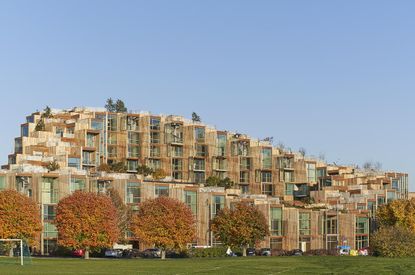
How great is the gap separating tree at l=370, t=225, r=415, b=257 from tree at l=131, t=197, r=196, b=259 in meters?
32.6

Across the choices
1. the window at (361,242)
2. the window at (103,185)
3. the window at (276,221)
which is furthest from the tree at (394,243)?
the window at (361,242)

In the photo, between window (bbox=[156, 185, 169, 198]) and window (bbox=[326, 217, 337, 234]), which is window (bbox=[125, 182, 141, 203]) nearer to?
window (bbox=[156, 185, 169, 198])

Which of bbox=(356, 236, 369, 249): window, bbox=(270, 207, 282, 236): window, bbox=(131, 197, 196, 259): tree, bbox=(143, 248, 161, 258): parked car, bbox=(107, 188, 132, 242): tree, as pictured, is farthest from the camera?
bbox=(356, 236, 369, 249): window

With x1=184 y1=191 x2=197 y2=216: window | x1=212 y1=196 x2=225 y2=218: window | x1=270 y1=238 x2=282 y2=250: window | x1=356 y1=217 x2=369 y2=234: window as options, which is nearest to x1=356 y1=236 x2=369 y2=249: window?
x1=356 y1=217 x2=369 y2=234: window

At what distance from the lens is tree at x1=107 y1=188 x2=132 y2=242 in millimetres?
146500

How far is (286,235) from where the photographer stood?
172 m

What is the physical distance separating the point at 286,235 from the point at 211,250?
4006 cm

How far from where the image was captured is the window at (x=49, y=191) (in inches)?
5950

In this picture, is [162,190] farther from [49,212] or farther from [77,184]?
[49,212]

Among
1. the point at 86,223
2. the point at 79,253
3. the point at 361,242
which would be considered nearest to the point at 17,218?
the point at 86,223

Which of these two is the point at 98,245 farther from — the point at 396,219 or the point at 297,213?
the point at 396,219

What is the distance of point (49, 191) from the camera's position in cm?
15188

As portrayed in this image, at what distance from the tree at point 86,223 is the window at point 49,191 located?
2395 centimetres

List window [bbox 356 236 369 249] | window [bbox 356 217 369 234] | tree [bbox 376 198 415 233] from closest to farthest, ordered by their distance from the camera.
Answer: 1. tree [bbox 376 198 415 233]
2. window [bbox 356 236 369 249]
3. window [bbox 356 217 369 234]
